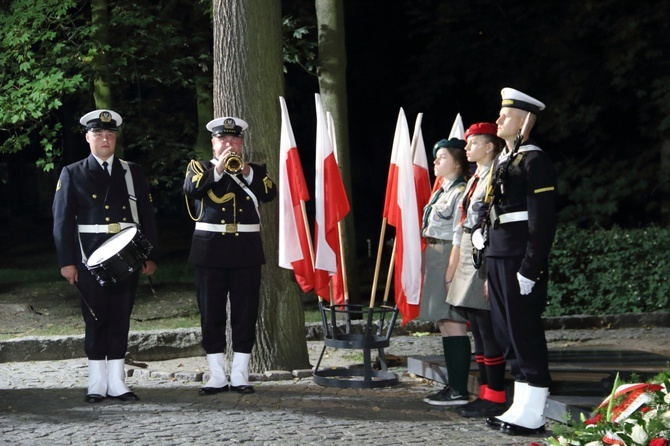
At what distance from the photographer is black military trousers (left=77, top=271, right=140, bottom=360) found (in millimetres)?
8734

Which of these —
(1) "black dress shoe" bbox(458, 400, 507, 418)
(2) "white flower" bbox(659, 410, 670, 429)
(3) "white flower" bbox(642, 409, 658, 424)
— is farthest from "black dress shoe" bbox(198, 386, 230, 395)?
(2) "white flower" bbox(659, 410, 670, 429)

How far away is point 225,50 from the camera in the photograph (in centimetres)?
989

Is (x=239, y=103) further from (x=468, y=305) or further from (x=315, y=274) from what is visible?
(x=468, y=305)

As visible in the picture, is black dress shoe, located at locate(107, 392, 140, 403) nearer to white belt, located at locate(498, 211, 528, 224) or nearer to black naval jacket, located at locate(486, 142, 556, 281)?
black naval jacket, located at locate(486, 142, 556, 281)

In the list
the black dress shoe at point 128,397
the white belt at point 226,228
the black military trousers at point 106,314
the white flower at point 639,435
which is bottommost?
the black dress shoe at point 128,397

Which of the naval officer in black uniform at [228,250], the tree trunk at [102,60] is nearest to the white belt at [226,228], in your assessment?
the naval officer in black uniform at [228,250]

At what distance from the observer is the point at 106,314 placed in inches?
347

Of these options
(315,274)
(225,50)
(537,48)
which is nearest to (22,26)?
(225,50)

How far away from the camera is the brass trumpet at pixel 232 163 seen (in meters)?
8.59

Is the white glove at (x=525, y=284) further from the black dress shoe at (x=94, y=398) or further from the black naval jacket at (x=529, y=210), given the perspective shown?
the black dress shoe at (x=94, y=398)

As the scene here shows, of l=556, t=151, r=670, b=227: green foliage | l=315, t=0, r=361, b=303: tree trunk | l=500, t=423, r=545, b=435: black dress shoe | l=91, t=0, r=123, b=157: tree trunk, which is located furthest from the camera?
l=556, t=151, r=670, b=227: green foliage

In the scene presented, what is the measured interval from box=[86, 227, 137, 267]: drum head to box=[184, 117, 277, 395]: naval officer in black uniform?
578 millimetres

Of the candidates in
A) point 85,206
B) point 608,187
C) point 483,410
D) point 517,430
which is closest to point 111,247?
point 85,206

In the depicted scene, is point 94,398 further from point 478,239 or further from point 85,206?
point 478,239
